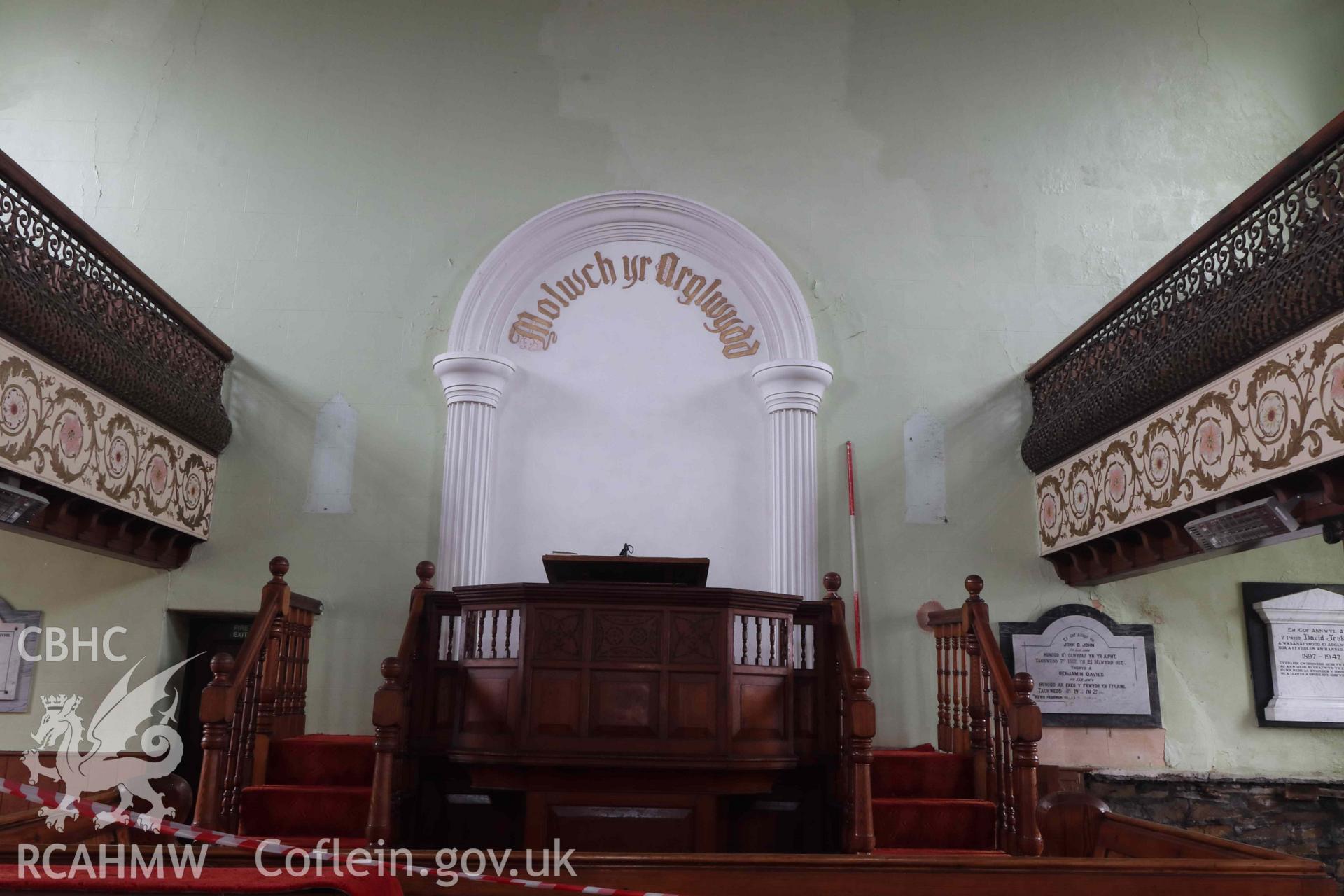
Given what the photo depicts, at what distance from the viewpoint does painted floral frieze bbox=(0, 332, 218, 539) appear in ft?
16.3

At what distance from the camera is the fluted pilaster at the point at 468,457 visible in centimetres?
703

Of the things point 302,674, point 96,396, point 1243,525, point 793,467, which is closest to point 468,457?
point 302,674

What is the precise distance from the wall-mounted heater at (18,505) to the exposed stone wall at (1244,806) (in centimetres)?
608

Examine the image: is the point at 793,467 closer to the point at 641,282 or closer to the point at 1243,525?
the point at 641,282

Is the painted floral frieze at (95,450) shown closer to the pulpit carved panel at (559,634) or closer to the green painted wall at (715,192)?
the green painted wall at (715,192)

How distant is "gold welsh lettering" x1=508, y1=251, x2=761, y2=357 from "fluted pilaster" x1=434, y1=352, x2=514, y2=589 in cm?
40

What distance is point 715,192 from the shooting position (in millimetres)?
7750

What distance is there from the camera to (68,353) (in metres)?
5.30

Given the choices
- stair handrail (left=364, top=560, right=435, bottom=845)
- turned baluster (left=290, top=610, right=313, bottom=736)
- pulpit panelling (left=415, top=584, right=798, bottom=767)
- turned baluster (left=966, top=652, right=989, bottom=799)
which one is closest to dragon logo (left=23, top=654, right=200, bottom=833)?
turned baluster (left=290, top=610, right=313, bottom=736)

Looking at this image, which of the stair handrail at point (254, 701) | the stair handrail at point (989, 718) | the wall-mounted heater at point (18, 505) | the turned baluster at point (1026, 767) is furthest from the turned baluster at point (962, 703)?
the wall-mounted heater at point (18, 505)

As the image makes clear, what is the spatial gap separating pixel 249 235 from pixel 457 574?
281 cm

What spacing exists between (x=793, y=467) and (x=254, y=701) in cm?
361

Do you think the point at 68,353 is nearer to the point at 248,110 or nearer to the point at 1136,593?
the point at 248,110

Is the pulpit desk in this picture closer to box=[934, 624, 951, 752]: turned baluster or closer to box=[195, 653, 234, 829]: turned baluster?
box=[195, 653, 234, 829]: turned baluster
